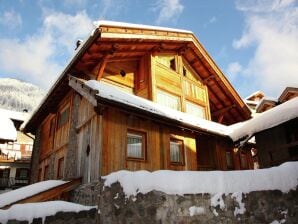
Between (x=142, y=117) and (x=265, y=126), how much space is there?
5065 millimetres

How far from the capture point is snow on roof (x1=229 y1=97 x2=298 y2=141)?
10.1 meters

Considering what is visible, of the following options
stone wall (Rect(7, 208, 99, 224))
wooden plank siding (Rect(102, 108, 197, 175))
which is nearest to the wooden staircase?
wooden plank siding (Rect(102, 108, 197, 175))

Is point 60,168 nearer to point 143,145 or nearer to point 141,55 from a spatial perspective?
point 143,145

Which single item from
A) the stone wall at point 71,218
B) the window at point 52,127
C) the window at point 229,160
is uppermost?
the window at point 52,127

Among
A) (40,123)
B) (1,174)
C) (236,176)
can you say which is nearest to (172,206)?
(236,176)

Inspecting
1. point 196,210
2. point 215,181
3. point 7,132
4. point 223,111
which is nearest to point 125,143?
point 215,181

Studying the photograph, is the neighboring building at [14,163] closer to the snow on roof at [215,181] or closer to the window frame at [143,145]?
the window frame at [143,145]

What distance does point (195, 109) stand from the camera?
1531 cm

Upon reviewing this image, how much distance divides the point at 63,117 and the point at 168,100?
17.8 ft

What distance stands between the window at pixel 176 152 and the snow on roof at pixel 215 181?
6492mm

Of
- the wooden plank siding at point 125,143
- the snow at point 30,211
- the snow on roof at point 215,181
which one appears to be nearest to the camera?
the snow on roof at point 215,181

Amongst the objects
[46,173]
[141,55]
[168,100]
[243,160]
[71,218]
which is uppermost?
[141,55]

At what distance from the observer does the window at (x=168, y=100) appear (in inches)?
528

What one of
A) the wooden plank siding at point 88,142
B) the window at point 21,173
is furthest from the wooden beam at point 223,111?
the window at point 21,173
